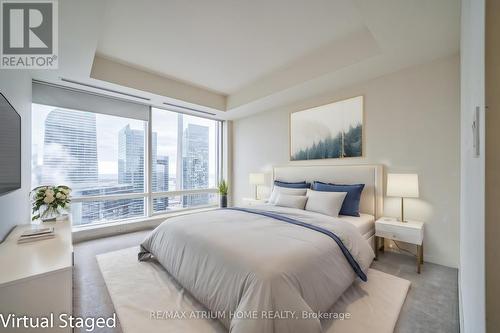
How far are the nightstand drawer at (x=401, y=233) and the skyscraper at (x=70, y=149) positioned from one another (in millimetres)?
4624

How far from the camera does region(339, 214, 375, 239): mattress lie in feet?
8.24

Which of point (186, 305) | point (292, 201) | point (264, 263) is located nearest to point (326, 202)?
point (292, 201)

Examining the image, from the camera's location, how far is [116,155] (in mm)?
3932

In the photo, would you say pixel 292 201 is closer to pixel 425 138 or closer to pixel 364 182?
pixel 364 182

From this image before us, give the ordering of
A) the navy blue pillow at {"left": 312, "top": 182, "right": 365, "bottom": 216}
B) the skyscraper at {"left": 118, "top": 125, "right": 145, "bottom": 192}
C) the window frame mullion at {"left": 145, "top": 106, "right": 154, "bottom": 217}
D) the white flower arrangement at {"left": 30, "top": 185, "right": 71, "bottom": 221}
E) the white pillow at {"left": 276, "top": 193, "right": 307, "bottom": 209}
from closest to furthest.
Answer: the white flower arrangement at {"left": 30, "top": 185, "right": 71, "bottom": 221}
the navy blue pillow at {"left": 312, "top": 182, "right": 365, "bottom": 216}
the white pillow at {"left": 276, "top": 193, "right": 307, "bottom": 209}
the skyscraper at {"left": 118, "top": 125, "right": 145, "bottom": 192}
the window frame mullion at {"left": 145, "top": 106, "right": 154, "bottom": 217}

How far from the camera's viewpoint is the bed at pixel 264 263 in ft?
4.13

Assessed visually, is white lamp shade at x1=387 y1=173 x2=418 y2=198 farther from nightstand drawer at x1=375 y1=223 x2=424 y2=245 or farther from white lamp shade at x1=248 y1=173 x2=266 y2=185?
white lamp shade at x1=248 y1=173 x2=266 y2=185

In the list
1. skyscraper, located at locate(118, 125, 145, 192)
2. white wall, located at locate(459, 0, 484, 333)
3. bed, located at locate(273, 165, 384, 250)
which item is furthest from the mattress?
skyscraper, located at locate(118, 125, 145, 192)

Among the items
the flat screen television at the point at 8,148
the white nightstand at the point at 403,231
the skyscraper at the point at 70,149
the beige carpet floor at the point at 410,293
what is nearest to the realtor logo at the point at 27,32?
the flat screen television at the point at 8,148

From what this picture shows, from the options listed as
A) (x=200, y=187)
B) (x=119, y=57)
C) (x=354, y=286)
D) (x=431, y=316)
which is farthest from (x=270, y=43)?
(x=200, y=187)

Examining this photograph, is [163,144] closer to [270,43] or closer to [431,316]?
[270,43]

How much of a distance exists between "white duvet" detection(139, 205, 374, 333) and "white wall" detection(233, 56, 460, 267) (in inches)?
48.5

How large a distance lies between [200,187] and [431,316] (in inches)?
179

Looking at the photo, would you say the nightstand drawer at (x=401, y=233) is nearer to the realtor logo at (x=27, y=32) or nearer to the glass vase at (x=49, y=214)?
the glass vase at (x=49, y=214)
